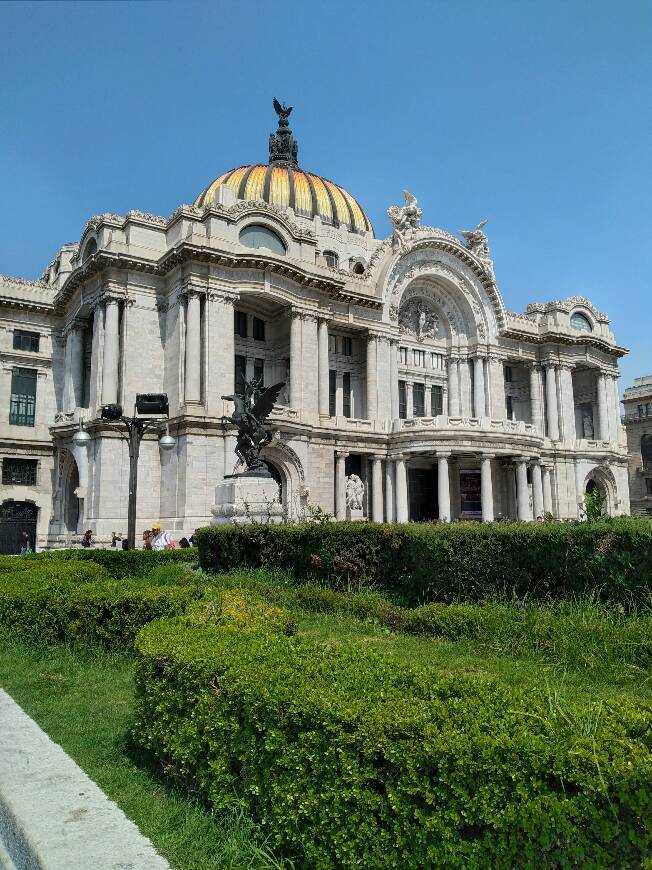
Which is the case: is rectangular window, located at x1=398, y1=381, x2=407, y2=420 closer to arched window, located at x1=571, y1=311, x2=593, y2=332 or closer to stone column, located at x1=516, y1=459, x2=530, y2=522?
stone column, located at x1=516, y1=459, x2=530, y2=522

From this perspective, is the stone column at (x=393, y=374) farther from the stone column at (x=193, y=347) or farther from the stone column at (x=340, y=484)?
the stone column at (x=193, y=347)

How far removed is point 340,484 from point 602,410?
2536 centimetres

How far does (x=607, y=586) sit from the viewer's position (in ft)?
33.0

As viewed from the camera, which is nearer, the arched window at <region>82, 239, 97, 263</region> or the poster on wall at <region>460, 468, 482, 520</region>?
the arched window at <region>82, 239, 97, 263</region>

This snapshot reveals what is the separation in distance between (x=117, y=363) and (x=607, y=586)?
98.0 feet

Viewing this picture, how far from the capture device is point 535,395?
166 ft

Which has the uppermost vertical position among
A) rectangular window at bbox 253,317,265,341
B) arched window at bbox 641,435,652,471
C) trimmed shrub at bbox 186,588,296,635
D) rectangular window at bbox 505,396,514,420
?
Result: rectangular window at bbox 253,317,265,341

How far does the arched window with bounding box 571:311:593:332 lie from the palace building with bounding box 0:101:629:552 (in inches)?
6.7

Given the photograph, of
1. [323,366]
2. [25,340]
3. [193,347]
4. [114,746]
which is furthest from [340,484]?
[114,746]

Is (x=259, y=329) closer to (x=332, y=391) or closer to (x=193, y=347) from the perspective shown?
(x=332, y=391)

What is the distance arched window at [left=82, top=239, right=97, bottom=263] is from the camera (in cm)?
3747

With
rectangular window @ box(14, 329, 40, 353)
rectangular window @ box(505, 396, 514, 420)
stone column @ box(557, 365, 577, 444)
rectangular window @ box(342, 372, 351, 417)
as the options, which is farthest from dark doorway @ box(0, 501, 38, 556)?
stone column @ box(557, 365, 577, 444)

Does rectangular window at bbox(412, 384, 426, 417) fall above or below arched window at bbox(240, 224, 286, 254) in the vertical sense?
Result: below

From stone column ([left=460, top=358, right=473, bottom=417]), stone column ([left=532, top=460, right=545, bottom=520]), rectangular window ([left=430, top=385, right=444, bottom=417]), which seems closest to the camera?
stone column ([left=532, top=460, right=545, bottom=520])
